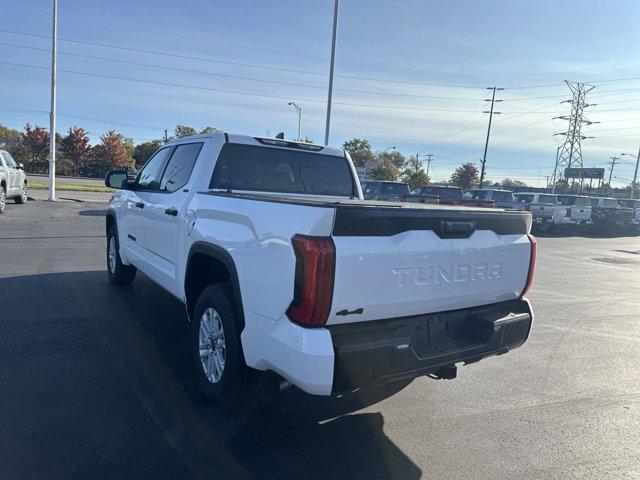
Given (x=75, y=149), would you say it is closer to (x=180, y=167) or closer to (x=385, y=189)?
(x=385, y=189)

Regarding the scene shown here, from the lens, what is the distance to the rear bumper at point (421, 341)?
108 inches

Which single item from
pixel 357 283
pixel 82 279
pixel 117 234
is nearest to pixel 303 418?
pixel 357 283

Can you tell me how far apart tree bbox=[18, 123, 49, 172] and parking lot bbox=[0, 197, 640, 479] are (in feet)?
168

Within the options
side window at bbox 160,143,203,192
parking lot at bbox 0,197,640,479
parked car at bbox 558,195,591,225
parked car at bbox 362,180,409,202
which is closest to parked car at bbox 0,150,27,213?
parking lot at bbox 0,197,640,479

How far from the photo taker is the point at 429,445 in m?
3.35

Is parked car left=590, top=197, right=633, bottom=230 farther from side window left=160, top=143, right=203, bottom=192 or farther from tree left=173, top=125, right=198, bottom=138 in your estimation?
tree left=173, top=125, right=198, bottom=138

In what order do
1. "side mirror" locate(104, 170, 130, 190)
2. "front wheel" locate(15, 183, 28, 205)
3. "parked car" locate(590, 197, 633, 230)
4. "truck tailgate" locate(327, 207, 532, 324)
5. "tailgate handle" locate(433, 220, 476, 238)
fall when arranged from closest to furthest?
1. "truck tailgate" locate(327, 207, 532, 324)
2. "tailgate handle" locate(433, 220, 476, 238)
3. "side mirror" locate(104, 170, 130, 190)
4. "front wheel" locate(15, 183, 28, 205)
5. "parked car" locate(590, 197, 633, 230)

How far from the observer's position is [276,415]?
3627mm

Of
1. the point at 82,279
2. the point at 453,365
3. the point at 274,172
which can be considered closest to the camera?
the point at 453,365

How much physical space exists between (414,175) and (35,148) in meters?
46.2

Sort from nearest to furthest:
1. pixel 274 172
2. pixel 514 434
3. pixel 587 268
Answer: pixel 514 434
pixel 274 172
pixel 587 268

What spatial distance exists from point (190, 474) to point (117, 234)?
14.8 feet

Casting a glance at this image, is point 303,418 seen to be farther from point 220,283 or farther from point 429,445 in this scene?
point 220,283

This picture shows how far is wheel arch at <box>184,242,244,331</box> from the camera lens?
130 inches
